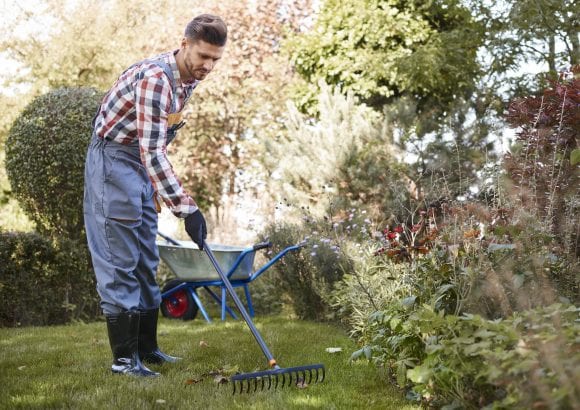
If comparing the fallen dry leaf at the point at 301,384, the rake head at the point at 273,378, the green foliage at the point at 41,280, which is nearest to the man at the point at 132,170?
the rake head at the point at 273,378

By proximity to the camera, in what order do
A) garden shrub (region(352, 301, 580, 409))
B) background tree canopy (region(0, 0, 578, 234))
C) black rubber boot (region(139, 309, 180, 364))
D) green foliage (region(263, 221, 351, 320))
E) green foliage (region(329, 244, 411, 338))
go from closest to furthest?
garden shrub (region(352, 301, 580, 409))
black rubber boot (region(139, 309, 180, 364))
green foliage (region(329, 244, 411, 338))
green foliage (region(263, 221, 351, 320))
background tree canopy (region(0, 0, 578, 234))

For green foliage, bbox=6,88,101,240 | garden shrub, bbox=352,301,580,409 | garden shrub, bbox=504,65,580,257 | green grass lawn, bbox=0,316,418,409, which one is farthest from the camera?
green foliage, bbox=6,88,101,240

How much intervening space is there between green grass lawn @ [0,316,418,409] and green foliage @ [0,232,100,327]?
0.44 meters

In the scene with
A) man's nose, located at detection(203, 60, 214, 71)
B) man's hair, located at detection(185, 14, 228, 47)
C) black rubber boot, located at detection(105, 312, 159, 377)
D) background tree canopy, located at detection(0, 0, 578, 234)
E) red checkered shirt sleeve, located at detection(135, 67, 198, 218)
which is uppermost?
background tree canopy, located at detection(0, 0, 578, 234)

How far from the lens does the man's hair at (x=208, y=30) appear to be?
115 inches

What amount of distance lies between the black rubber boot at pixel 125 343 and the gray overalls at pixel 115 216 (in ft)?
0.13

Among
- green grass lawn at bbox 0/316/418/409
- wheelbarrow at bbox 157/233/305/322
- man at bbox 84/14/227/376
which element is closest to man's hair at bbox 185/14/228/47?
man at bbox 84/14/227/376

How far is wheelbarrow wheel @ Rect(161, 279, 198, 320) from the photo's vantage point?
6.05 metres

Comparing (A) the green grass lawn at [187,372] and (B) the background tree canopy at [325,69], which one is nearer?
(A) the green grass lawn at [187,372]

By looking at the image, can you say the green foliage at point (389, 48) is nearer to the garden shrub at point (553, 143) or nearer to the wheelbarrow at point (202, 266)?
the wheelbarrow at point (202, 266)

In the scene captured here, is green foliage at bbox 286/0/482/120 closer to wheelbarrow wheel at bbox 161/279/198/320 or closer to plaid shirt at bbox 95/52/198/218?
wheelbarrow wheel at bbox 161/279/198/320

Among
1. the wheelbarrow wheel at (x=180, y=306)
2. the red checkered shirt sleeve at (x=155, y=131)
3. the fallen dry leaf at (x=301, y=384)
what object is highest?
the red checkered shirt sleeve at (x=155, y=131)

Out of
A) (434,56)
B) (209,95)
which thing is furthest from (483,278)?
(209,95)

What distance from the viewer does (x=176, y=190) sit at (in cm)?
298
